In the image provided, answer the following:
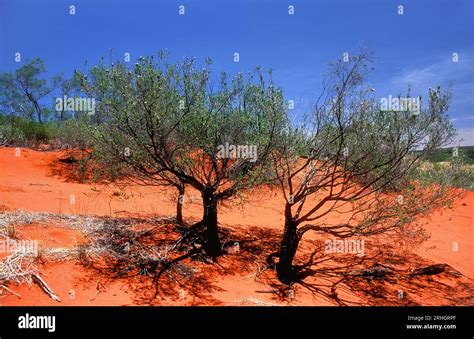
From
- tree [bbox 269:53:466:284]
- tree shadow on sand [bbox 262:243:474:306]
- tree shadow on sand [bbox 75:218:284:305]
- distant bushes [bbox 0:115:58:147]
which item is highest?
distant bushes [bbox 0:115:58:147]

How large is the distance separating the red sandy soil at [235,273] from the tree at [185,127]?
1.05 metres

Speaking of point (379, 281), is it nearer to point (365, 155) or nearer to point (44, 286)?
point (365, 155)

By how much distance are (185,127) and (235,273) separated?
304cm

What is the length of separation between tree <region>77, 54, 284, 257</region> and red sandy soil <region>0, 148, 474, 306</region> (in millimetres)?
1052

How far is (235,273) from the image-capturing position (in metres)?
7.71

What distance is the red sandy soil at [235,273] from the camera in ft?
19.7

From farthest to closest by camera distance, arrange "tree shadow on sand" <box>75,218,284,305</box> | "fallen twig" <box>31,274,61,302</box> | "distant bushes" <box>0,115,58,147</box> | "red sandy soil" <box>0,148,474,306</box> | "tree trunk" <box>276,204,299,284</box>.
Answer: "distant bushes" <box>0,115,58,147</box>
"tree trunk" <box>276,204,299,284</box>
"tree shadow on sand" <box>75,218,284,305</box>
"red sandy soil" <box>0,148,474,306</box>
"fallen twig" <box>31,274,61,302</box>

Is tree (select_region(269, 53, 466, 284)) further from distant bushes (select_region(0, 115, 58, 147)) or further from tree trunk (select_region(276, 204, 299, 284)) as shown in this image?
distant bushes (select_region(0, 115, 58, 147))

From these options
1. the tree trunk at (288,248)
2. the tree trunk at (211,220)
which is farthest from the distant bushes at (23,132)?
the tree trunk at (288,248)

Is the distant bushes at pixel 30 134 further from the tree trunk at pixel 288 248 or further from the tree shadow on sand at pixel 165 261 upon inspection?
the tree trunk at pixel 288 248

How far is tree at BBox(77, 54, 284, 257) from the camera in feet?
23.0

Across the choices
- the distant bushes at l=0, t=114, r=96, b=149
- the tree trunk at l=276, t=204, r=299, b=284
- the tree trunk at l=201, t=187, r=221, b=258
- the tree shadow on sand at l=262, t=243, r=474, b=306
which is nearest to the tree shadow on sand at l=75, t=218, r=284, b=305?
the tree trunk at l=201, t=187, r=221, b=258
